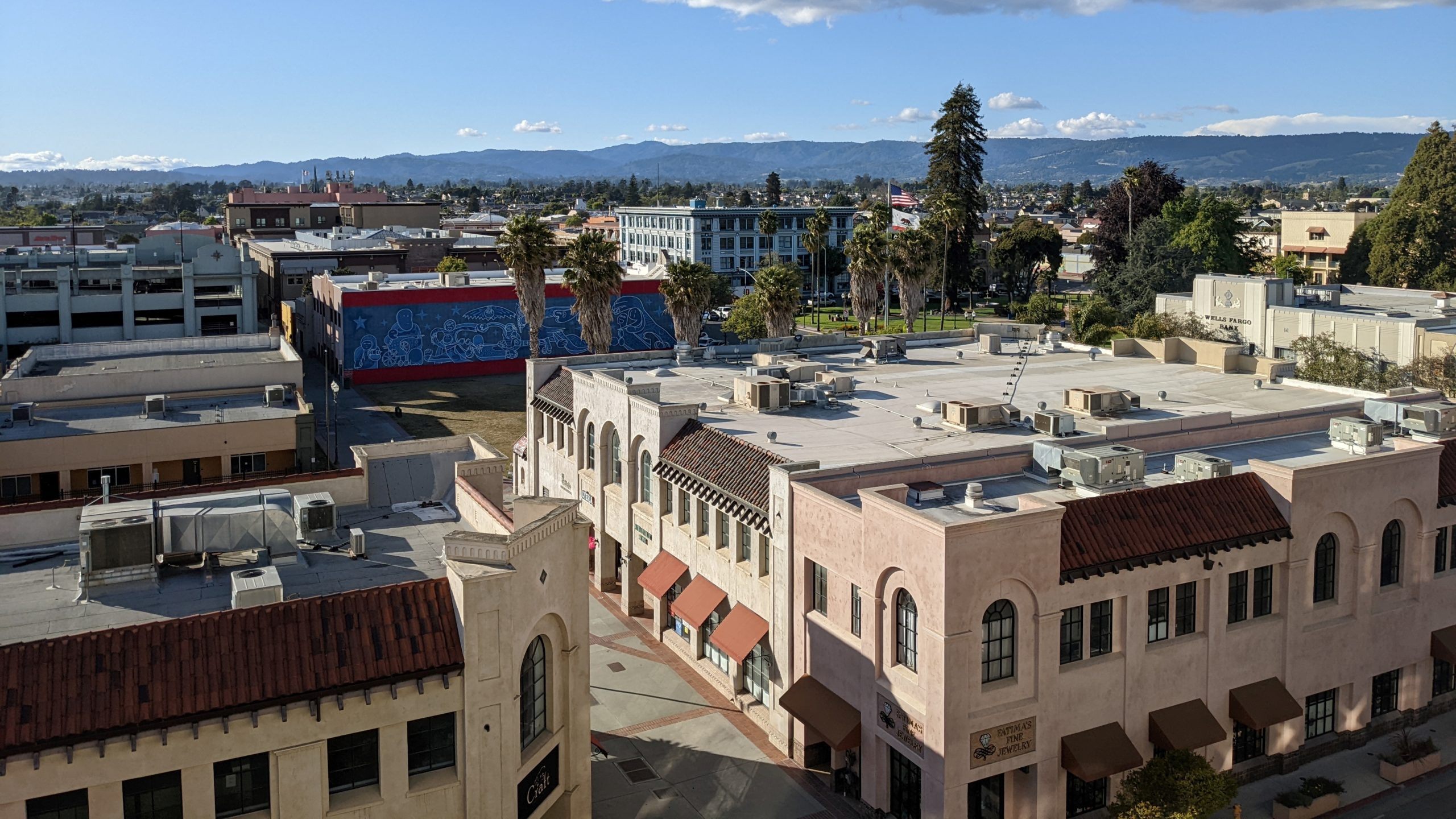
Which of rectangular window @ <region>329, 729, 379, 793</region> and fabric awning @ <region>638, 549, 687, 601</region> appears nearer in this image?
rectangular window @ <region>329, 729, 379, 793</region>

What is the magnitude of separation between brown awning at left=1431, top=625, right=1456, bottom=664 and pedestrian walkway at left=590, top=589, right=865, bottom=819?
18543 millimetres

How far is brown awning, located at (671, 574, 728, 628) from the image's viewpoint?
124 ft

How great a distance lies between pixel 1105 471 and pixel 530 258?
54.6m

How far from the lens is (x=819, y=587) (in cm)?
3259

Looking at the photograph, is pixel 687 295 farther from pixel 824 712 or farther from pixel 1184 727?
pixel 1184 727

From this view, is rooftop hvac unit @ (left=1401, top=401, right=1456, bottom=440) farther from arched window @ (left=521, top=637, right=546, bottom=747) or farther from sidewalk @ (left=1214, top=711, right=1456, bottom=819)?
arched window @ (left=521, top=637, right=546, bottom=747)

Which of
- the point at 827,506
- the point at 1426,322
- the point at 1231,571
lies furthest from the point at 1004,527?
the point at 1426,322

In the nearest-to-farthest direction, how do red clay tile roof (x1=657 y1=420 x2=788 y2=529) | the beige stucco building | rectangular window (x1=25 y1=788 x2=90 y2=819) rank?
1. rectangular window (x1=25 y1=788 x2=90 y2=819)
2. the beige stucco building
3. red clay tile roof (x1=657 y1=420 x2=788 y2=529)

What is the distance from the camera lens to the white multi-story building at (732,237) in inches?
6294

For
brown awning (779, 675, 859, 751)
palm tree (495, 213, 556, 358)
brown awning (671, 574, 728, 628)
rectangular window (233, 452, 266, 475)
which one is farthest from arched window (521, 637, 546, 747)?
palm tree (495, 213, 556, 358)

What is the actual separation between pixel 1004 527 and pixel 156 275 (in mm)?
77199

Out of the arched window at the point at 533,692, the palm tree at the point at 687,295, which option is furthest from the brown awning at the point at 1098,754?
the palm tree at the point at 687,295

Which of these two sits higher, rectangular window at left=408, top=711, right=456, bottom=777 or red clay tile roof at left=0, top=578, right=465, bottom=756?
red clay tile roof at left=0, top=578, right=465, bottom=756

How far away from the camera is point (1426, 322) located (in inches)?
2434
